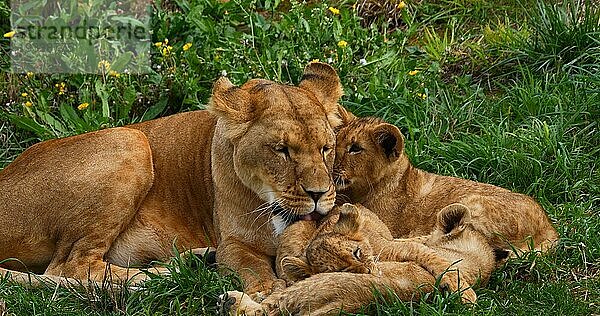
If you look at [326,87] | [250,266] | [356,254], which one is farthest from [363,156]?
[356,254]

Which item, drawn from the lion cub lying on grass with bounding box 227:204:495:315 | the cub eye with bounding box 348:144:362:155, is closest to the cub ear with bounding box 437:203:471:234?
the lion cub lying on grass with bounding box 227:204:495:315

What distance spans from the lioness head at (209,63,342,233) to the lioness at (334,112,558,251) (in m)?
0.34

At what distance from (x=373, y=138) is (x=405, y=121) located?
1450 millimetres

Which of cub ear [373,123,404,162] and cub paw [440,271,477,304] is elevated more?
cub ear [373,123,404,162]

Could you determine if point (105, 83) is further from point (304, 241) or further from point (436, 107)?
point (304, 241)

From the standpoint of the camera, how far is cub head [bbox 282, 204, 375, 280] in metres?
4.72

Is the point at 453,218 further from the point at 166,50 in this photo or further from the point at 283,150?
the point at 166,50

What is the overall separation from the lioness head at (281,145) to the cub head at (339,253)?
0.35m

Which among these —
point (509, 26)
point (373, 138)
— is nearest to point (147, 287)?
point (373, 138)

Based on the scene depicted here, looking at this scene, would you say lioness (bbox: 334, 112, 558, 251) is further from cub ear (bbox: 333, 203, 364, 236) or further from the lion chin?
cub ear (bbox: 333, 203, 364, 236)

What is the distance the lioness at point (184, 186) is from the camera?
530 cm

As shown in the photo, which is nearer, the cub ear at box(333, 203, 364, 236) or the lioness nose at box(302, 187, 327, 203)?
the cub ear at box(333, 203, 364, 236)

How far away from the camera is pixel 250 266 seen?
538cm

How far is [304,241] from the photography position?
5180 mm
